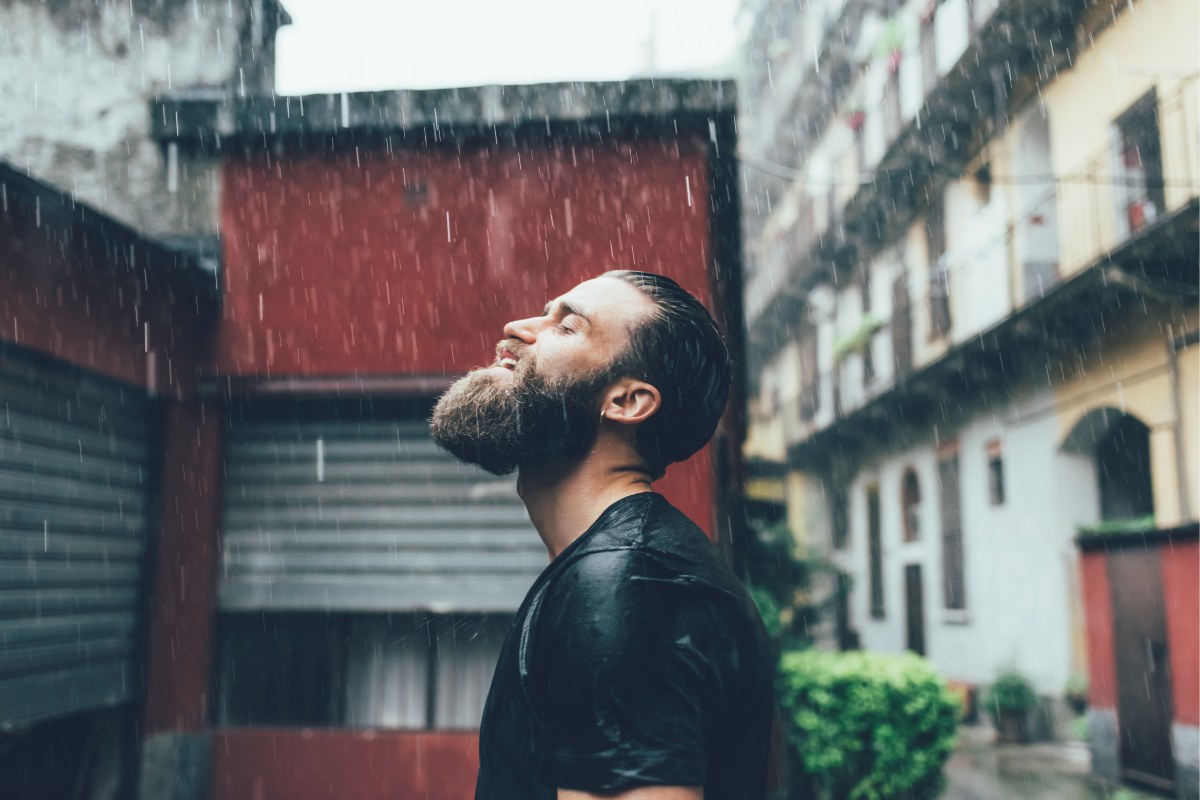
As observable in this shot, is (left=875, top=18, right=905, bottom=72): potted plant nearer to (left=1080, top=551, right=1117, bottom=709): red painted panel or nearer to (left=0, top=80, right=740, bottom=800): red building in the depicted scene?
(left=1080, top=551, right=1117, bottom=709): red painted panel

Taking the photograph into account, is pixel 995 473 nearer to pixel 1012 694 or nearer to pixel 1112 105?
pixel 1012 694

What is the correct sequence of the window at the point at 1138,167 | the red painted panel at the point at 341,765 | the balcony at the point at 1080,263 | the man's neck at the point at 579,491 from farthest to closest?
1. the window at the point at 1138,167
2. the balcony at the point at 1080,263
3. the red painted panel at the point at 341,765
4. the man's neck at the point at 579,491

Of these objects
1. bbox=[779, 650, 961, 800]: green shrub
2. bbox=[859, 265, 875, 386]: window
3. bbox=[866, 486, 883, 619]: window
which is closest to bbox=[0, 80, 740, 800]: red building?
bbox=[779, 650, 961, 800]: green shrub

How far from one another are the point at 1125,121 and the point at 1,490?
1181 cm

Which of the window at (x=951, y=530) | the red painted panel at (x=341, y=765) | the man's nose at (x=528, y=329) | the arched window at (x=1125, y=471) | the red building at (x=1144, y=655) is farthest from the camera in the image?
the window at (x=951, y=530)

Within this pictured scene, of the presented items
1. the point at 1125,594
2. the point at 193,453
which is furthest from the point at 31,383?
the point at 1125,594

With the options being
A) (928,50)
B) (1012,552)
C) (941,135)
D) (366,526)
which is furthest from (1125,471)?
(366,526)

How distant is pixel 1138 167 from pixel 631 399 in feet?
38.2

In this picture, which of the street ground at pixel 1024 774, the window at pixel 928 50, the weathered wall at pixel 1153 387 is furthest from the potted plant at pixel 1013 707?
the window at pixel 928 50

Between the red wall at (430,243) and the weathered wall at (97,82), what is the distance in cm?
112

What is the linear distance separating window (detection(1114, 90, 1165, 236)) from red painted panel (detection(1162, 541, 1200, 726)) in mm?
3655

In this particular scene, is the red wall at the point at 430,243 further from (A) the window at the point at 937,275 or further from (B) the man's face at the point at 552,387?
(A) the window at the point at 937,275

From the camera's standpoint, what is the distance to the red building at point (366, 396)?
621cm

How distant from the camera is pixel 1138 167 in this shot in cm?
1141
